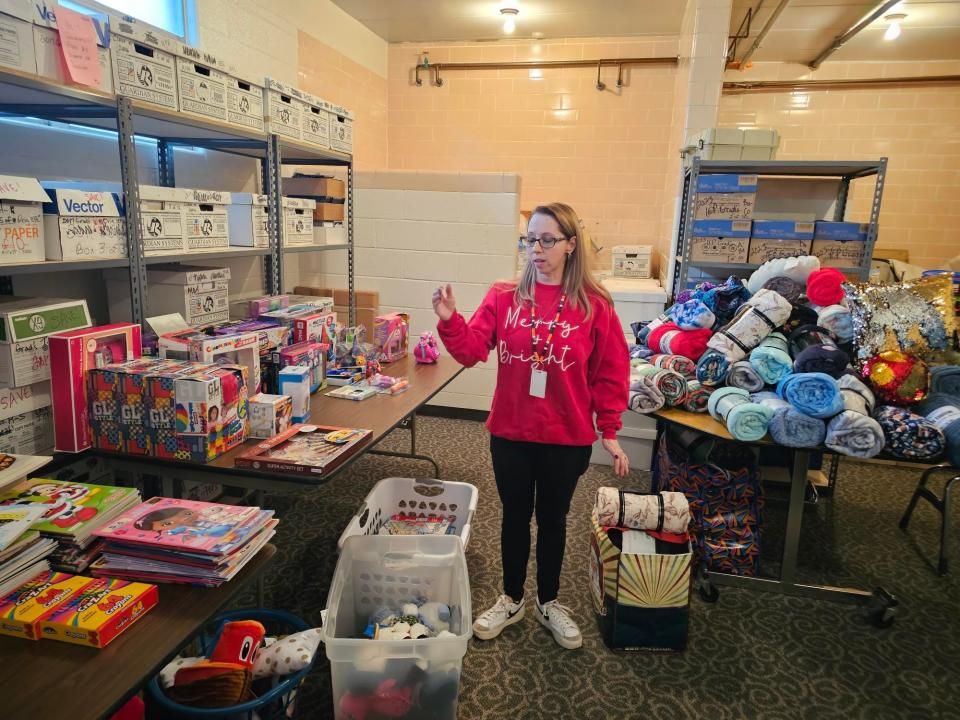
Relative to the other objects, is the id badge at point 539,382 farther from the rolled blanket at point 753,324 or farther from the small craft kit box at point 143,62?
the small craft kit box at point 143,62

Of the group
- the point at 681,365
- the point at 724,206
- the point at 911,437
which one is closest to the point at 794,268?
the point at 681,365

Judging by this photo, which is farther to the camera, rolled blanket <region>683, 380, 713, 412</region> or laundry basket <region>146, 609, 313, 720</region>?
rolled blanket <region>683, 380, 713, 412</region>

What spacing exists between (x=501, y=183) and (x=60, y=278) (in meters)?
2.55

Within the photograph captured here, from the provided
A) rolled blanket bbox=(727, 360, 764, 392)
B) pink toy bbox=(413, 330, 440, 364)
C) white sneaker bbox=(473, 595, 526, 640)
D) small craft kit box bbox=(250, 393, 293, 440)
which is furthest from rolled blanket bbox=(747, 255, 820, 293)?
small craft kit box bbox=(250, 393, 293, 440)

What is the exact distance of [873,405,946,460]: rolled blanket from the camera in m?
2.13

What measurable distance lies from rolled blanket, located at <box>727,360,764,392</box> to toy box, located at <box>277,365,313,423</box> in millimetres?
1630

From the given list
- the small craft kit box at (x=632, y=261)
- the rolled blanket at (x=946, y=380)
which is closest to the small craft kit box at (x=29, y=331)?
the rolled blanket at (x=946, y=380)

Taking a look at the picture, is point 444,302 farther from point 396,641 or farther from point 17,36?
point 17,36

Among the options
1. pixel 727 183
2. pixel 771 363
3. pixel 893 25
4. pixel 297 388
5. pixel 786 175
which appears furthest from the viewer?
pixel 893 25

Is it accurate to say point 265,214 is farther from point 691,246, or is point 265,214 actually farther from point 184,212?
point 691,246

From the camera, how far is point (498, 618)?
2176 millimetres

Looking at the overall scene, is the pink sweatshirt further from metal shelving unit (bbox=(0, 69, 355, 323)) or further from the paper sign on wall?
the paper sign on wall

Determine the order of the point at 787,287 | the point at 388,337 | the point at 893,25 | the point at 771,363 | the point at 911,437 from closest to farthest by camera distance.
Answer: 1. the point at 911,437
2. the point at 771,363
3. the point at 787,287
4. the point at 388,337
5. the point at 893,25

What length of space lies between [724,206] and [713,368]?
1.46 metres
